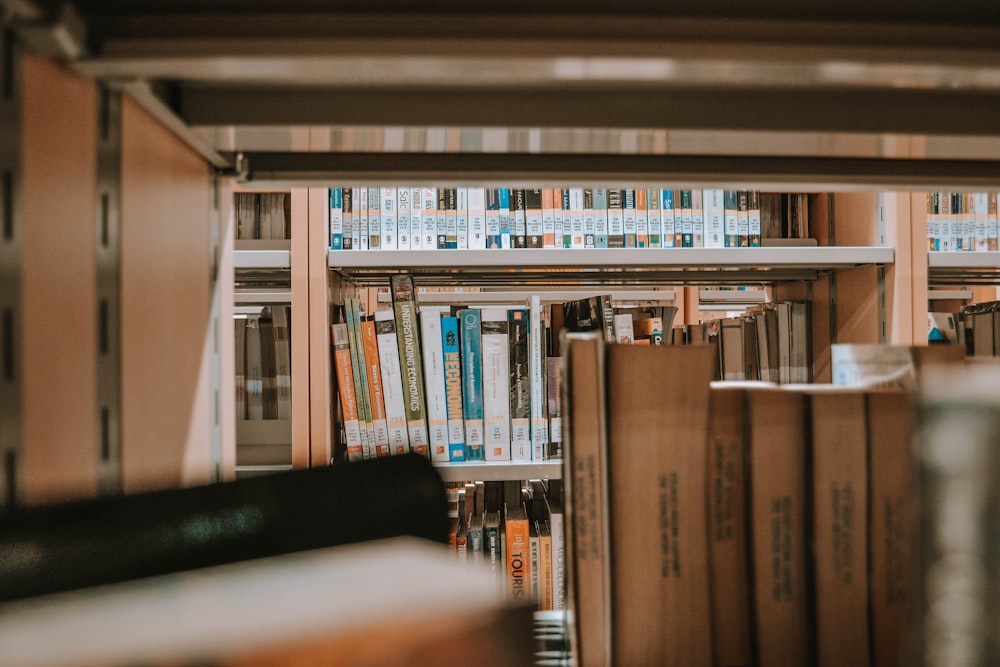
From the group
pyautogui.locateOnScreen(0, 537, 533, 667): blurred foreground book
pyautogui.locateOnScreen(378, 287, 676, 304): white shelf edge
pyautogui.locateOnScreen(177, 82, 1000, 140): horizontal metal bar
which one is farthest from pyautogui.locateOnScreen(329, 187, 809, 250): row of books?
pyautogui.locateOnScreen(0, 537, 533, 667): blurred foreground book

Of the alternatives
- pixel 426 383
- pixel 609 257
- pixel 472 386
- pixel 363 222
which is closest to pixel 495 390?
pixel 472 386

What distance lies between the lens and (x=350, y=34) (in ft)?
1.35

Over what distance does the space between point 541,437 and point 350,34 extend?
3.79ft

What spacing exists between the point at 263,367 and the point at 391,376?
47 centimetres

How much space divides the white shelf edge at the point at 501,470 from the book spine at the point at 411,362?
9cm

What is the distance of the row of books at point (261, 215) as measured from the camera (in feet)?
5.80

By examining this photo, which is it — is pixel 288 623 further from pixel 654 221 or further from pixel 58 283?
pixel 654 221

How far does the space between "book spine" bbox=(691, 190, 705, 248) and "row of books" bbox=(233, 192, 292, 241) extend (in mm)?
1110

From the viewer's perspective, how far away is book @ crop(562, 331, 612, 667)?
0.49 meters

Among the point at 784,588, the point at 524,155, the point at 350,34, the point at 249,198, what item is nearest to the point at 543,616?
the point at 784,588

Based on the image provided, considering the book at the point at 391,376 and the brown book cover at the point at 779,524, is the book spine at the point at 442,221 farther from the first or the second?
the brown book cover at the point at 779,524

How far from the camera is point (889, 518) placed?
1.63 feet

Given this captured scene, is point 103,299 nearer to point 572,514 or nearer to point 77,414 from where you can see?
point 77,414

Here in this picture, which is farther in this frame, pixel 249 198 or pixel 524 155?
pixel 249 198
